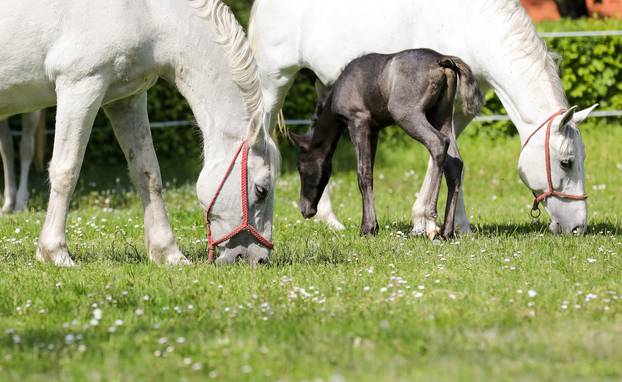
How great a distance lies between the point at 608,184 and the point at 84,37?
842cm

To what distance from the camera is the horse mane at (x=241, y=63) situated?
262 inches

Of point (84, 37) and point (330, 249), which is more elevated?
point (84, 37)

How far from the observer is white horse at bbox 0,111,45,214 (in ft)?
40.1

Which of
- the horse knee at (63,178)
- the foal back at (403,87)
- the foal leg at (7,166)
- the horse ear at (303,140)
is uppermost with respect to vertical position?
the foal back at (403,87)

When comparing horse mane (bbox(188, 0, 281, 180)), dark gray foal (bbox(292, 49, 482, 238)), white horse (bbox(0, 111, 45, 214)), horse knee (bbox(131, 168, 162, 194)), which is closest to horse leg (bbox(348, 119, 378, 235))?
dark gray foal (bbox(292, 49, 482, 238))

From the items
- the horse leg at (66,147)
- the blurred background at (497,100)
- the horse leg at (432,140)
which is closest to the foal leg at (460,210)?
the horse leg at (432,140)

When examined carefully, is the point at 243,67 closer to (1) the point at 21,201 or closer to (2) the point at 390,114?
(2) the point at 390,114

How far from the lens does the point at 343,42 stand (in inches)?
375

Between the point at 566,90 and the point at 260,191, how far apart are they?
943cm

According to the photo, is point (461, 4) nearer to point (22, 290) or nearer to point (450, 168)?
point (450, 168)

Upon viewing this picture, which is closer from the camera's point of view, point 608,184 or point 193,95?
point 193,95

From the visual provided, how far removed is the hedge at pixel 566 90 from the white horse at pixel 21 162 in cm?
233

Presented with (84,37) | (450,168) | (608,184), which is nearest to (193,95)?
(84,37)

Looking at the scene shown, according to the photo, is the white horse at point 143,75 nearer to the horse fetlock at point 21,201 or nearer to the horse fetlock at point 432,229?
the horse fetlock at point 432,229
